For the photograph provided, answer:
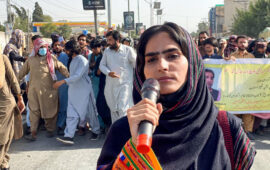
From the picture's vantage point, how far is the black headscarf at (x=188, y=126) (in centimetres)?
130

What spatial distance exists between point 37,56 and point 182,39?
4.31 metres

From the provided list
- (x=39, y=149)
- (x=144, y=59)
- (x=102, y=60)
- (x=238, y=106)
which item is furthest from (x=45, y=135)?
(x=144, y=59)

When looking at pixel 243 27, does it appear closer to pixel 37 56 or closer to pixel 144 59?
pixel 37 56

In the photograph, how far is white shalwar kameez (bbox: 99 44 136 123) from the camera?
518 centimetres

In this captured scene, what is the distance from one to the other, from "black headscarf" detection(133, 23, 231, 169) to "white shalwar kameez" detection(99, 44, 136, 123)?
372cm

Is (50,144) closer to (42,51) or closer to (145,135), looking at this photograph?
(42,51)

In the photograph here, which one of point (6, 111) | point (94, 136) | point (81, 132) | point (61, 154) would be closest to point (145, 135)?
point (6, 111)

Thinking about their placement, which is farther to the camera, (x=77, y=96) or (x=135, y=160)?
(x=77, y=96)

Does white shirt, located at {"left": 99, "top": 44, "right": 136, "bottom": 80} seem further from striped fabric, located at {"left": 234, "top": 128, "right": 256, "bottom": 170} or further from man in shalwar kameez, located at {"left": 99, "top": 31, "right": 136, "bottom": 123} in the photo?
striped fabric, located at {"left": 234, "top": 128, "right": 256, "bottom": 170}

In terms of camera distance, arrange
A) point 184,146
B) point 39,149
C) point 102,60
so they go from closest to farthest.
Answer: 1. point 184,146
2. point 39,149
3. point 102,60

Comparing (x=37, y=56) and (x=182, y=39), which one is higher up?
(x=182, y=39)

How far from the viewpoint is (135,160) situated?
3.75 ft

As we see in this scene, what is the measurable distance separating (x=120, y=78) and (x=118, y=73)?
0.10m

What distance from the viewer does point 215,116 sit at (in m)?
1.42
